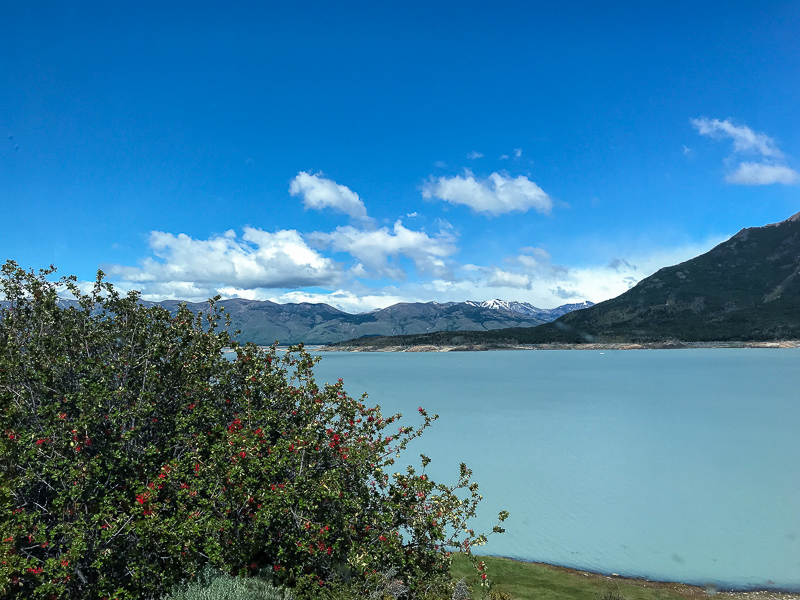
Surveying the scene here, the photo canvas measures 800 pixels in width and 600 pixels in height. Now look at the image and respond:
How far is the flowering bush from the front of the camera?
304 inches

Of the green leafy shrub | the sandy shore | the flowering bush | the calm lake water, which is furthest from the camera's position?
the calm lake water

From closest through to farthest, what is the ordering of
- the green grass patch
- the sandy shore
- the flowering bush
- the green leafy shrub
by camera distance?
the green leafy shrub, the flowering bush, the green grass patch, the sandy shore

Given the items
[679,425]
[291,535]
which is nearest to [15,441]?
[291,535]

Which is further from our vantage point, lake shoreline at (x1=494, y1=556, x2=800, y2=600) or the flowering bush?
lake shoreline at (x1=494, y1=556, x2=800, y2=600)

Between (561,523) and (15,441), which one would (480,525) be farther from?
(15,441)

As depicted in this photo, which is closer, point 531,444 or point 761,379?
point 531,444

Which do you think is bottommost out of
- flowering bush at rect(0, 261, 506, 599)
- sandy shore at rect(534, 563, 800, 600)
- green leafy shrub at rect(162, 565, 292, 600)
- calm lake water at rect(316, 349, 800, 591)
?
calm lake water at rect(316, 349, 800, 591)

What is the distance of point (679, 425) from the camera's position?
44531mm

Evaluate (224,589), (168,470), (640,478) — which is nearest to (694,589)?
(640,478)

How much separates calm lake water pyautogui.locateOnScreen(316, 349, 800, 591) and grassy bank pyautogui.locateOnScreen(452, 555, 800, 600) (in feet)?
3.16

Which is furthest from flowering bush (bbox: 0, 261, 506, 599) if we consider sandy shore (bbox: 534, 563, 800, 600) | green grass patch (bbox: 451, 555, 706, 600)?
sandy shore (bbox: 534, 563, 800, 600)

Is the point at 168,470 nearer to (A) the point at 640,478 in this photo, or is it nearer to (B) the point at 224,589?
(B) the point at 224,589

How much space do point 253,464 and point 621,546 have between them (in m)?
18.0

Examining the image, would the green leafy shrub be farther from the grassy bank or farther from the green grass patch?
the grassy bank
